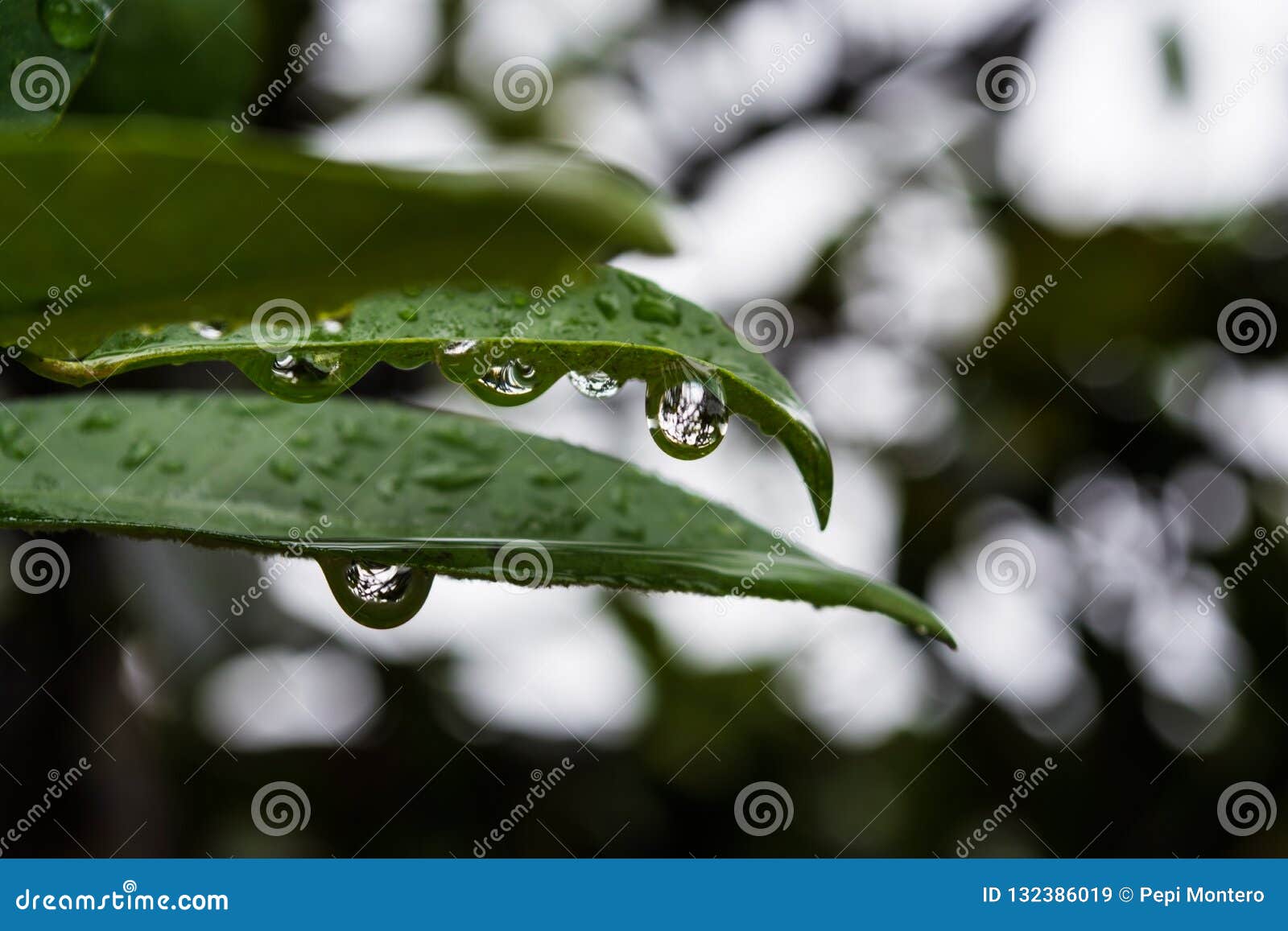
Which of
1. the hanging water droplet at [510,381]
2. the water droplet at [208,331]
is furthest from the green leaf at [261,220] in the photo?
the hanging water droplet at [510,381]

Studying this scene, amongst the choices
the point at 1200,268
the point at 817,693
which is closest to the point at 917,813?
the point at 817,693

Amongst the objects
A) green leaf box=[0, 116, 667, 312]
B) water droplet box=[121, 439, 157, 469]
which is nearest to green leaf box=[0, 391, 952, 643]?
water droplet box=[121, 439, 157, 469]

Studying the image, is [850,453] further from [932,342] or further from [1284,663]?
[1284,663]

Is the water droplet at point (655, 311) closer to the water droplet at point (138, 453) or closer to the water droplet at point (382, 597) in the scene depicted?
the water droplet at point (382, 597)

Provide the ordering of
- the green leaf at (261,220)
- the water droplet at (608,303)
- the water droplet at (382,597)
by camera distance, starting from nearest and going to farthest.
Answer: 1. the green leaf at (261,220)
2. the water droplet at (608,303)
3. the water droplet at (382,597)

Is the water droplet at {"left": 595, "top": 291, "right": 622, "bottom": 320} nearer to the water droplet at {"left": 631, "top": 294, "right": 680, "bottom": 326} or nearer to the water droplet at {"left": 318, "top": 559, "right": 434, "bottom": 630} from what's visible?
the water droplet at {"left": 631, "top": 294, "right": 680, "bottom": 326}

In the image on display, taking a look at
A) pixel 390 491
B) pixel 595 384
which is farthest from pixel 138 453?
pixel 595 384
